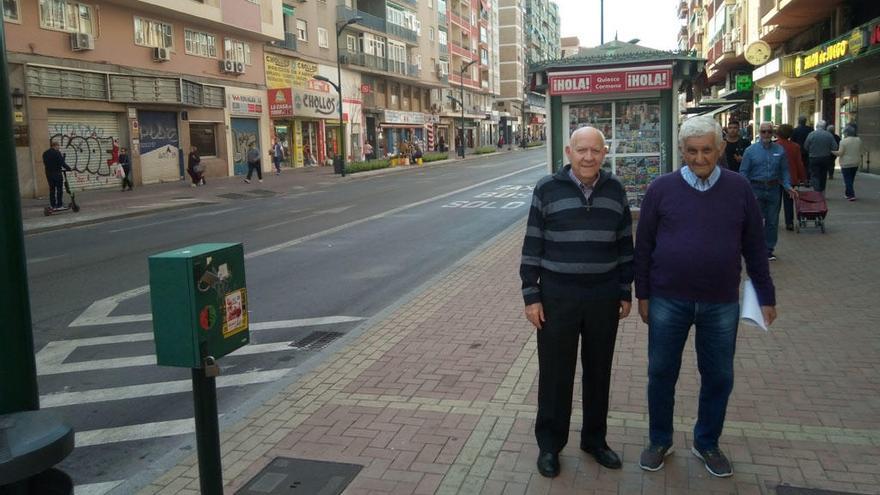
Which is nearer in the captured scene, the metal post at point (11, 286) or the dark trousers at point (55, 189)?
the metal post at point (11, 286)

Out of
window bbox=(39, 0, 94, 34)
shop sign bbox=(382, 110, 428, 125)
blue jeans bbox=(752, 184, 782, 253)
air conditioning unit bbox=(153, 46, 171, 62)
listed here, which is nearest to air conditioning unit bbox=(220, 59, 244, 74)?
air conditioning unit bbox=(153, 46, 171, 62)

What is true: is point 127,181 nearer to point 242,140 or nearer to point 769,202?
point 242,140

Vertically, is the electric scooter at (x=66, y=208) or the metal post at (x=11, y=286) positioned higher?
the metal post at (x=11, y=286)

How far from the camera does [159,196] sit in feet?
81.7

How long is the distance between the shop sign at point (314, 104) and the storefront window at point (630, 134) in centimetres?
2792

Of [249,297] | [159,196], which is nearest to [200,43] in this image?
[159,196]

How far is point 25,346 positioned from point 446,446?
2.52 meters

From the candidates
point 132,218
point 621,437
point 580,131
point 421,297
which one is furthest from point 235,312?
point 132,218

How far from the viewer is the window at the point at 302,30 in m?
43.6

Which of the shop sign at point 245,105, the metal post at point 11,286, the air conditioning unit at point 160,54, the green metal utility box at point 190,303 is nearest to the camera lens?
the metal post at point 11,286

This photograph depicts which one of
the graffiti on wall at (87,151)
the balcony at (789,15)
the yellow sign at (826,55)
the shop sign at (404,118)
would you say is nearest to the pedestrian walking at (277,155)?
the graffiti on wall at (87,151)

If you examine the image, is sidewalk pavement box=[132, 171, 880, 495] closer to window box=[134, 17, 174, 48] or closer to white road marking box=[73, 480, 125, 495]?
white road marking box=[73, 480, 125, 495]

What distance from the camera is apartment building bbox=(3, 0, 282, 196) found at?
951 inches

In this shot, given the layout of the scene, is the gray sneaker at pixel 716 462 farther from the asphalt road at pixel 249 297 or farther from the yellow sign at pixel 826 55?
the yellow sign at pixel 826 55
